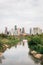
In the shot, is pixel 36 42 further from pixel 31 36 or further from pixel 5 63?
pixel 5 63

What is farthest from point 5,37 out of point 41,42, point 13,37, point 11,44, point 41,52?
point 41,52

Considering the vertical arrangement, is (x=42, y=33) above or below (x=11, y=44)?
above

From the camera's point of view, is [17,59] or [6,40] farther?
[6,40]

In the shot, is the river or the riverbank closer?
the river

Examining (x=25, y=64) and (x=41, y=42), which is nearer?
(x=25, y=64)

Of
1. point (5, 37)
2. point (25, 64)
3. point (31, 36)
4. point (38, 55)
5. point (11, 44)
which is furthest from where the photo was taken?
point (11, 44)

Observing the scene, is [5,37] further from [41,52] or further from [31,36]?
[41,52]

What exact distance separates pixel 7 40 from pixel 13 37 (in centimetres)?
68

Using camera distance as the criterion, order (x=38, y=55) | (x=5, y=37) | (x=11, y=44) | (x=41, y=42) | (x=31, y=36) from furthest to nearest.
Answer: (x=11, y=44)
(x=5, y=37)
(x=31, y=36)
(x=41, y=42)
(x=38, y=55)

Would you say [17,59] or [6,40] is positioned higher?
[6,40]

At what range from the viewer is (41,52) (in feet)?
19.5

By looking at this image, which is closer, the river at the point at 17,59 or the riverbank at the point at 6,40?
the river at the point at 17,59

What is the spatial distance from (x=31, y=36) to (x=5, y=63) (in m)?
2.83

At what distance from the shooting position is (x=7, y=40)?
873 cm
